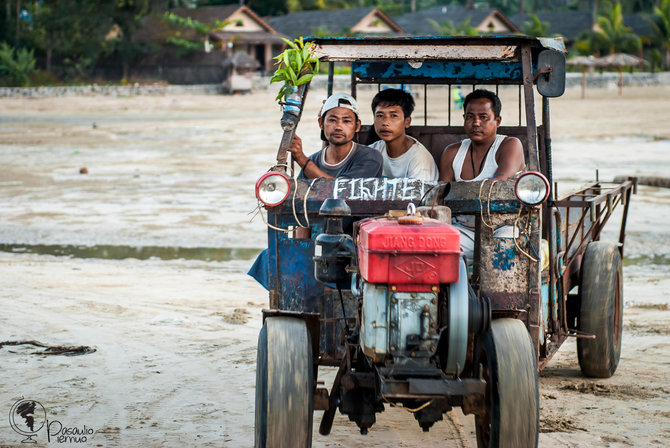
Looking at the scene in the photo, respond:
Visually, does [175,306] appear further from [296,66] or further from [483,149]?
[296,66]

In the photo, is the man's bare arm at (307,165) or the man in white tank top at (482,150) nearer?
the man's bare arm at (307,165)

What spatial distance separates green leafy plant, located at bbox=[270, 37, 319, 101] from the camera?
4.38 meters

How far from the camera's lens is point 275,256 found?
442 cm

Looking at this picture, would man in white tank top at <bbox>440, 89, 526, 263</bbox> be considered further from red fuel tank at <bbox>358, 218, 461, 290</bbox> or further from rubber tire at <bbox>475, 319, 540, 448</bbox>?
red fuel tank at <bbox>358, 218, 461, 290</bbox>

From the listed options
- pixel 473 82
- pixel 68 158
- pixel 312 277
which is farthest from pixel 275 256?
pixel 68 158

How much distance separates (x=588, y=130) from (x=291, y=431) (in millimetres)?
22073

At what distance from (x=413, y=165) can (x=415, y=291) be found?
1.84 m

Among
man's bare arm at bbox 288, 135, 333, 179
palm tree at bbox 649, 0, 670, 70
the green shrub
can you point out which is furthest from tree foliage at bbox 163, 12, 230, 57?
man's bare arm at bbox 288, 135, 333, 179

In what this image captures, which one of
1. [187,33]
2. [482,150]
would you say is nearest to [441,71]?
[482,150]

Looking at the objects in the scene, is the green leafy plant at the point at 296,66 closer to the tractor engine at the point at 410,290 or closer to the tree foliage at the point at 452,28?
the tractor engine at the point at 410,290

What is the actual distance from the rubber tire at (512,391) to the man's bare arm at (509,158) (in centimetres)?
150

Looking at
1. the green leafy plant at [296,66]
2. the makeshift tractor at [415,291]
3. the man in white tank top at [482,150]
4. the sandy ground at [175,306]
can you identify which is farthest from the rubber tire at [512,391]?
the green leafy plant at [296,66]

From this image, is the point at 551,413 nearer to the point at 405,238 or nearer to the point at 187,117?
the point at 405,238

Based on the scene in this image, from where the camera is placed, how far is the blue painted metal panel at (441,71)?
6.21m
